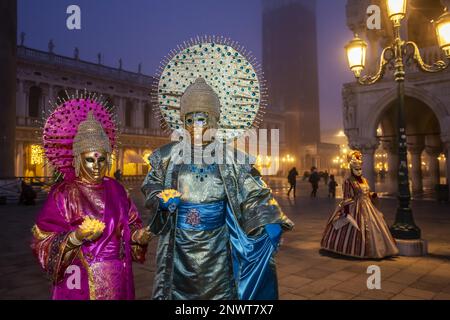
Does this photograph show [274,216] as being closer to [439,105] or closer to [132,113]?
[439,105]

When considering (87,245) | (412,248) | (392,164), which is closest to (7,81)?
(87,245)

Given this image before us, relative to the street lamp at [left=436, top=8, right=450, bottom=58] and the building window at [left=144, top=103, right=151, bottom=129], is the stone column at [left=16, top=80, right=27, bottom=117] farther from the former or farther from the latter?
the street lamp at [left=436, top=8, right=450, bottom=58]

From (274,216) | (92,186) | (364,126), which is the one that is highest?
(364,126)

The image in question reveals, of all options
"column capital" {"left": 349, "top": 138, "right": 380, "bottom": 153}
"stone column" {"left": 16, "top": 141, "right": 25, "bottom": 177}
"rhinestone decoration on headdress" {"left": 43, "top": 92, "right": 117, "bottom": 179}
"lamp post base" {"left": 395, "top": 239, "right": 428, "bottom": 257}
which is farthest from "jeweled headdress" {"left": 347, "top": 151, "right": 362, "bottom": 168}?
"stone column" {"left": 16, "top": 141, "right": 25, "bottom": 177}

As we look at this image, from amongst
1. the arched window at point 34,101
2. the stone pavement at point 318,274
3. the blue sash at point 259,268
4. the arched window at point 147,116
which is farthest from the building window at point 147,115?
the blue sash at point 259,268

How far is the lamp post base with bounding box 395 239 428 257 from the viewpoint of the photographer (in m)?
6.05

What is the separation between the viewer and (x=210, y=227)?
2.73 meters

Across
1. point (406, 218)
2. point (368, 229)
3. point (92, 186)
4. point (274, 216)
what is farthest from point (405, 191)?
point (92, 186)

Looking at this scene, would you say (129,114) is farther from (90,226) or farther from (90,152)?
(90,226)

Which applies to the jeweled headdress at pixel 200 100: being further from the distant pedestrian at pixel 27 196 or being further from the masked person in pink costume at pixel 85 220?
the distant pedestrian at pixel 27 196

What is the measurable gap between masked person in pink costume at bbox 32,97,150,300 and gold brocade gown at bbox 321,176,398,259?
4.28m

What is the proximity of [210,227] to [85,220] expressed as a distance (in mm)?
937

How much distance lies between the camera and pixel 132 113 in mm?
38031
